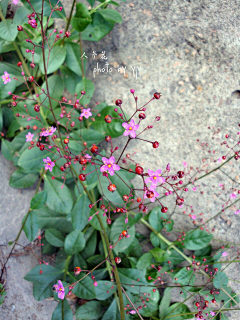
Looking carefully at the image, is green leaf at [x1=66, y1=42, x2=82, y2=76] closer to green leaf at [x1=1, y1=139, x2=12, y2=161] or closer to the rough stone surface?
the rough stone surface

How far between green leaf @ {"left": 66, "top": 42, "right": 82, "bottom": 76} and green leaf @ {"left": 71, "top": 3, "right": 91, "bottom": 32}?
22 cm

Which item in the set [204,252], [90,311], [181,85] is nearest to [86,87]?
[181,85]

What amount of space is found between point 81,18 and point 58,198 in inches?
48.6

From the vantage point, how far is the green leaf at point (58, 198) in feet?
6.36

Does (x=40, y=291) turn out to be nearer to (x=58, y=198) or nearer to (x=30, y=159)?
(x=58, y=198)

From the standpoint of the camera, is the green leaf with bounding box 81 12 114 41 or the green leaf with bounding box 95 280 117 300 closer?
the green leaf with bounding box 95 280 117 300

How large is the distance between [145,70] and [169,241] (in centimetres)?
140

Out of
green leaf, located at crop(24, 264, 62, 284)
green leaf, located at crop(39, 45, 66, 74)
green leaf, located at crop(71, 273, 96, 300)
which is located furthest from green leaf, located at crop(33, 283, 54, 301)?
green leaf, located at crop(39, 45, 66, 74)

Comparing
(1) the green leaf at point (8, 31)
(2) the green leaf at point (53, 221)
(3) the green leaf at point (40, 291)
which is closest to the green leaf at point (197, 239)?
(2) the green leaf at point (53, 221)

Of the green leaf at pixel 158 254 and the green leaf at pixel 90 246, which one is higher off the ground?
the green leaf at pixel 158 254

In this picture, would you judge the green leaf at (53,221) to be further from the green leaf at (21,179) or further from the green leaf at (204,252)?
the green leaf at (204,252)

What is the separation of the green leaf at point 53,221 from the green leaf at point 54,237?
0.07 metres

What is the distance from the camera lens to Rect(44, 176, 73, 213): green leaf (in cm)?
194

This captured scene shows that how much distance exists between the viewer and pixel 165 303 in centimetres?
210
